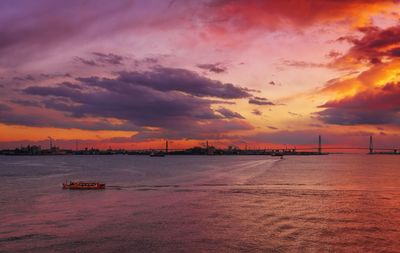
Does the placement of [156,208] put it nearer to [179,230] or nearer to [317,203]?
[179,230]

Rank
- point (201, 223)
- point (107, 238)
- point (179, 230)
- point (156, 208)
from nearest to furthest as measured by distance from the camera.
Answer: point (107, 238), point (179, 230), point (201, 223), point (156, 208)

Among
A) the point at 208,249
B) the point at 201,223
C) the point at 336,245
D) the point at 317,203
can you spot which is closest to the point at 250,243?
the point at 208,249

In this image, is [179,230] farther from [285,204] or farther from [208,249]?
[285,204]

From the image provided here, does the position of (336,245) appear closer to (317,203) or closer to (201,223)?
(201,223)

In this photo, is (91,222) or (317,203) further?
(317,203)

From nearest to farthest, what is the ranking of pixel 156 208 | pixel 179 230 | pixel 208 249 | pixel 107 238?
1. pixel 208 249
2. pixel 107 238
3. pixel 179 230
4. pixel 156 208

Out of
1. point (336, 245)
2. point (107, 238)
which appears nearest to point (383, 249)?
point (336, 245)

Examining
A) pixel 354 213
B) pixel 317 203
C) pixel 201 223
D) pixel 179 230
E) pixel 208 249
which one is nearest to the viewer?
pixel 208 249

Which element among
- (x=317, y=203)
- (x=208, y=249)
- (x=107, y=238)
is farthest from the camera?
(x=317, y=203)

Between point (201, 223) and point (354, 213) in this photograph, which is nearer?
point (201, 223)
